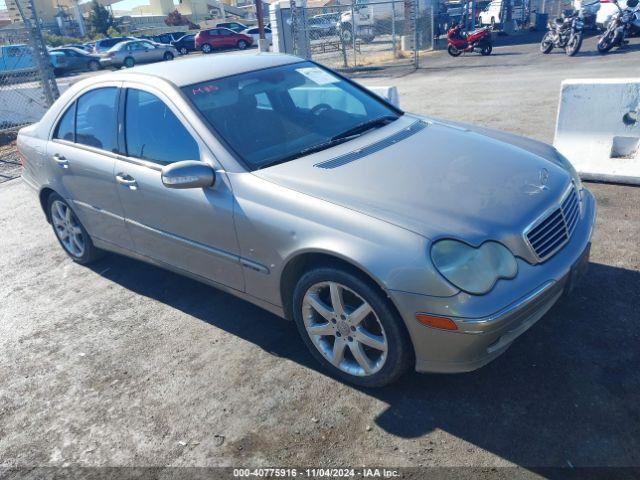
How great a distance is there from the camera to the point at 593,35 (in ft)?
65.7

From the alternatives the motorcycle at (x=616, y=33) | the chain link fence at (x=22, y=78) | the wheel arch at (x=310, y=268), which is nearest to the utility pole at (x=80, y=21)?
the chain link fence at (x=22, y=78)

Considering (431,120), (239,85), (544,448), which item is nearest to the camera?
(544,448)

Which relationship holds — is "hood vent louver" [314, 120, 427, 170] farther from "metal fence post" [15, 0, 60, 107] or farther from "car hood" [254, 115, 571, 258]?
"metal fence post" [15, 0, 60, 107]

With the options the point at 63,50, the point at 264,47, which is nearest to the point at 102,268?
the point at 264,47

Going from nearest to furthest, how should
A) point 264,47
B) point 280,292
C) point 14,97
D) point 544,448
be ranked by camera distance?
1. point 544,448
2. point 280,292
3. point 14,97
4. point 264,47

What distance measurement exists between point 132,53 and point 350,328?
104 feet

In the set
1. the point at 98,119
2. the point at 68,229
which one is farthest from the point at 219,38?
the point at 98,119

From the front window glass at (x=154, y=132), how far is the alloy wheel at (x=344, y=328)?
1213 millimetres

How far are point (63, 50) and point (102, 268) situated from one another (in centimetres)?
3005

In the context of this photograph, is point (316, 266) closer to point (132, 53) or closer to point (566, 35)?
point (566, 35)

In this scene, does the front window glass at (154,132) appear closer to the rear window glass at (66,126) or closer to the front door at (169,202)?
the front door at (169,202)

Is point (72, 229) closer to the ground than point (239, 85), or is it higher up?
closer to the ground

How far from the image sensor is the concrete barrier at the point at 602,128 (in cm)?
548

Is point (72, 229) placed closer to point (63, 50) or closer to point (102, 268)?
point (102, 268)
